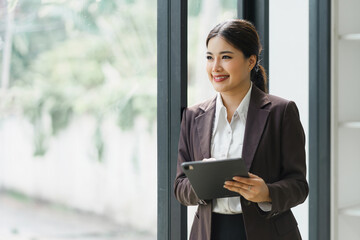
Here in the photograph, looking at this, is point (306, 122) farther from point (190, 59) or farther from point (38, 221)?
point (38, 221)

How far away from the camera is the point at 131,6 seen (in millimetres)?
2529

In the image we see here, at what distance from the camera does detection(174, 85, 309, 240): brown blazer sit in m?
2.07

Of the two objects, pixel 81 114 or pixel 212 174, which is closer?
pixel 212 174

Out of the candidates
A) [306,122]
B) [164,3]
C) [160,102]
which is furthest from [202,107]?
[306,122]

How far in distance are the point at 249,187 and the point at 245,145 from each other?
0.18 m

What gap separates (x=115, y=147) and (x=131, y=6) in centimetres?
57

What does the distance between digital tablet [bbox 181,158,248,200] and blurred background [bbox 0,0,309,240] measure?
0.56 meters

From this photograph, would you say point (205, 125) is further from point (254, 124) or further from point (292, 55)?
point (292, 55)

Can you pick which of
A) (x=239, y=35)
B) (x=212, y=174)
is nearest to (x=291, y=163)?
(x=212, y=174)

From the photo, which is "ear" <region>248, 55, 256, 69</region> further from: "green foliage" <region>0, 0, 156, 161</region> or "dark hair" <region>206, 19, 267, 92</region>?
"green foliage" <region>0, 0, 156, 161</region>

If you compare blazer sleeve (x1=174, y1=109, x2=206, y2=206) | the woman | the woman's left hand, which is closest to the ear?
the woman

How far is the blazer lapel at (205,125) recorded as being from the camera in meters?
2.15

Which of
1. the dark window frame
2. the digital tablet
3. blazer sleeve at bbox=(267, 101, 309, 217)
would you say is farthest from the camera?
the dark window frame

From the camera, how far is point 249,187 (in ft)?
6.46
